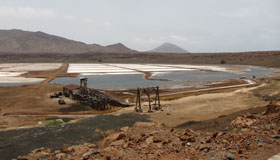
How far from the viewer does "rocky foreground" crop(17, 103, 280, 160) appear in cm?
858

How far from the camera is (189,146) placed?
374 inches

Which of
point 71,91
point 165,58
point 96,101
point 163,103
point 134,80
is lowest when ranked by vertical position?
point 163,103

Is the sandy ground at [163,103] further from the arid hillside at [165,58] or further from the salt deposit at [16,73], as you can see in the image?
the arid hillside at [165,58]

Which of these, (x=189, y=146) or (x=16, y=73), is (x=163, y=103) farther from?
(x=16, y=73)

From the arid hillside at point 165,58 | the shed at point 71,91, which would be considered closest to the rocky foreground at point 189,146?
the shed at point 71,91

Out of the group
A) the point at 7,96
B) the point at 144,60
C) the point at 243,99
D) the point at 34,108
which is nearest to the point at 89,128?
the point at 34,108

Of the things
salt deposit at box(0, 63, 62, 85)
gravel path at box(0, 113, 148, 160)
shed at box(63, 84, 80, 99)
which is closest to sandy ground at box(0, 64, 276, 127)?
shed at box(63, 84, 80, 99)

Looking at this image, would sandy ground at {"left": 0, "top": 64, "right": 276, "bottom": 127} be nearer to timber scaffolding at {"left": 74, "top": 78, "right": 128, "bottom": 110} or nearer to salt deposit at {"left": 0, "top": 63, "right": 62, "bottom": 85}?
timber scaffolding at {"left": 74, "top": 78, "right": 128, "bottom": 110}

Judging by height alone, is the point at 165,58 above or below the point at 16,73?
above

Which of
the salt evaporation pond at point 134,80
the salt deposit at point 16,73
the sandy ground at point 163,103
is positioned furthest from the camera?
the salt deposit at point 16,73

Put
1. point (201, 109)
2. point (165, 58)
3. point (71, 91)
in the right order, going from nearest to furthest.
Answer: point (201, 109)
point (71, 91)
point (165, 58)

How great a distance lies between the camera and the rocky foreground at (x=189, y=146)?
8.58m

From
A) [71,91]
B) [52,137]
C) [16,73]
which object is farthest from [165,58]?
[52,137]

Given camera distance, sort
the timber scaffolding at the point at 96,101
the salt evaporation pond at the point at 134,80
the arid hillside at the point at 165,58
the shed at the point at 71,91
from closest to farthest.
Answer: the timber scaffolding at the point at 96,101
the shed at the point at 71,91
the salt evaporation pond at the point at 134,80
the arid hillside at the point at 165,58
